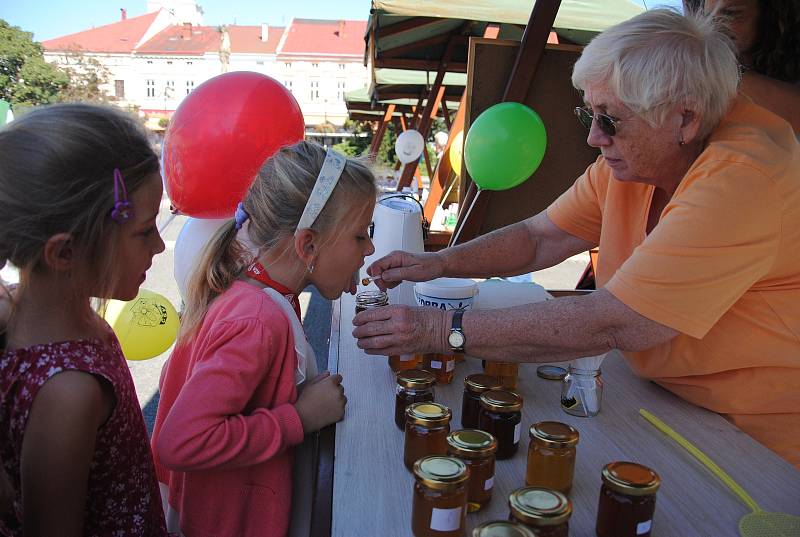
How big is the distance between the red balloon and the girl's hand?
44.7 inches

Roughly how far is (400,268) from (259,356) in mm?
885

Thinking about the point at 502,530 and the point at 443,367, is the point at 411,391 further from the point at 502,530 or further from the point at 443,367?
the point at 502,530

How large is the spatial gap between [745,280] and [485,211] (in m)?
2.69

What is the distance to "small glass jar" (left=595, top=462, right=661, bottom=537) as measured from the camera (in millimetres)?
948

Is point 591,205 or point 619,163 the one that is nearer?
point 619,163

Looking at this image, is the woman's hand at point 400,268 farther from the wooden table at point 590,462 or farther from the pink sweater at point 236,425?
the pink sweater at point 236,425

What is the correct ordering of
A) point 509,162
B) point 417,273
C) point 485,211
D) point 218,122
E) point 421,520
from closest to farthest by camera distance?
1. point 421,520
2. point 417,273
3. point 218,122
4. point 509,162
5. point 485,211

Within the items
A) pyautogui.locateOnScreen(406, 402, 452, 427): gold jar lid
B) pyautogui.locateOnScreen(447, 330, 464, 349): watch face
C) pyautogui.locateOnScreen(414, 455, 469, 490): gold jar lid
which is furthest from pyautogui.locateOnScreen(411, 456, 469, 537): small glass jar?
pyautogui.locateOnScreen(447, 330, 464, 349): watch face

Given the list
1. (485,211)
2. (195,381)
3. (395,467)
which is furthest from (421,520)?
(485,211)

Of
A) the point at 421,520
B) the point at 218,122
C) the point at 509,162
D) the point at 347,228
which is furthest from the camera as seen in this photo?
the point at 509,162

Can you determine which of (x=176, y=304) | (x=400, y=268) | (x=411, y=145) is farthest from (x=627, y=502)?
(x=411, y=145)

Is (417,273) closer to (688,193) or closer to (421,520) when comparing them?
(688,193)

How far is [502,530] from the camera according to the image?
820 millimetres

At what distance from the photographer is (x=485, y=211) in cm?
401
